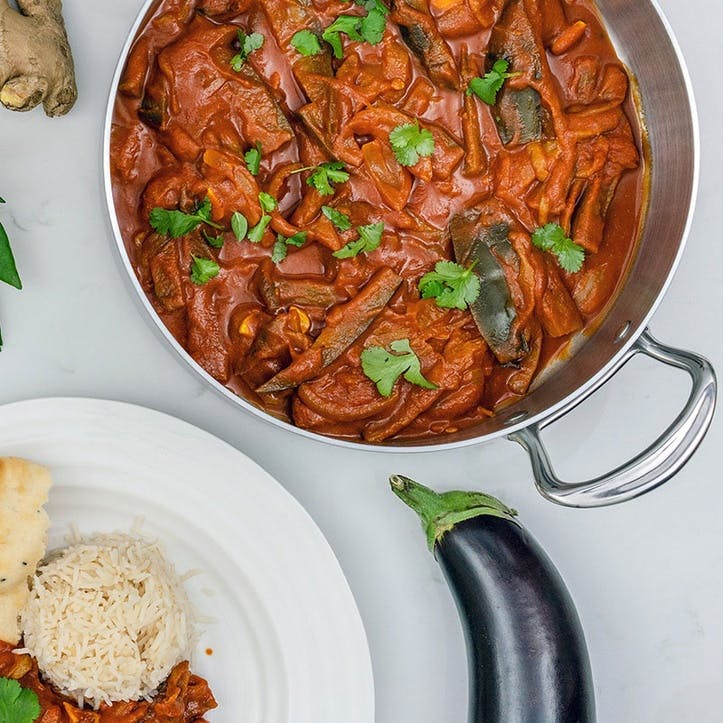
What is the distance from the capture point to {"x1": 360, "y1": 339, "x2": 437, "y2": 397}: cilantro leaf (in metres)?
2.00

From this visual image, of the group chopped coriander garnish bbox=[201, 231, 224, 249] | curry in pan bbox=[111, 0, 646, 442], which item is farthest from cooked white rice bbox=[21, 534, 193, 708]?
chopped coriander garnish bbox=[201, 231, 224, 249]

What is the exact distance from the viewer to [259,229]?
1.94m

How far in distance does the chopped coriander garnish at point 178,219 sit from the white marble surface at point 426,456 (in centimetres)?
28

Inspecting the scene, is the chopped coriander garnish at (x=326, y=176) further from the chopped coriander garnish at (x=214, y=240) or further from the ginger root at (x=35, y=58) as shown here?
the ginger root at (x=35, y=58)

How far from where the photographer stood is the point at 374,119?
1.97 m

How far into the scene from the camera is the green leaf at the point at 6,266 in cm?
201

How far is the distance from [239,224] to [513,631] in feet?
3.70

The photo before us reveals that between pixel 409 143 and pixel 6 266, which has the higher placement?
pixel 409 143

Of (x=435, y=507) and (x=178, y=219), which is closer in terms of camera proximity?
(x=178, y=219)

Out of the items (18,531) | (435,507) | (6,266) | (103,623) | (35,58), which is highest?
(35,58)

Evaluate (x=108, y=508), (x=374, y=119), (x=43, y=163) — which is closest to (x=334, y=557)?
(x=108, y=508)

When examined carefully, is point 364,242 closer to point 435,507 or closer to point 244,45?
point 244,45

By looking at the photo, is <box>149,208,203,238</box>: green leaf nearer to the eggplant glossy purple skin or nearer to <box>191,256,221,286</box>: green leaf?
<box>191,256,221,286</box>: green leaf

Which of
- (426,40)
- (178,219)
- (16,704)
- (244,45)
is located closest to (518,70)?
(426,40)
